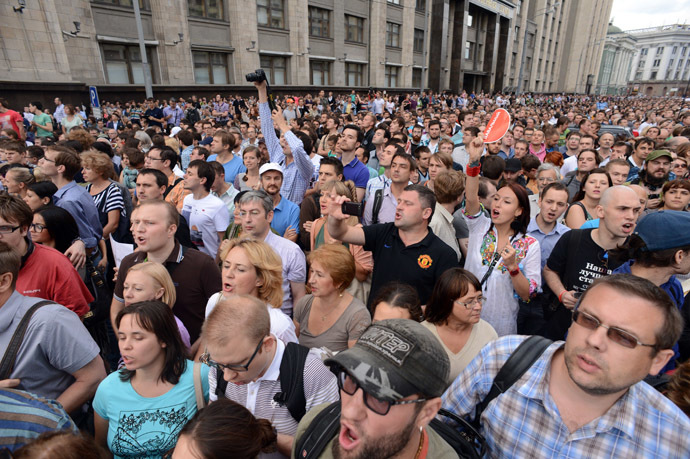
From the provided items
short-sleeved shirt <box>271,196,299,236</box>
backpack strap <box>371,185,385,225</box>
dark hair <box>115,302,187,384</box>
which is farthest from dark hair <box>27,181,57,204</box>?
backpack strap <box>371,185,385,225</box>

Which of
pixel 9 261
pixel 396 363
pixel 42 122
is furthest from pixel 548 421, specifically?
pixel 42 122

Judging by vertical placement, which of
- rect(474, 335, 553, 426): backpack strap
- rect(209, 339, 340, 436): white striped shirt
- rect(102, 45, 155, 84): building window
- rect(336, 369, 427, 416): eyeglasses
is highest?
rect(102, 45, 155, 84): building window

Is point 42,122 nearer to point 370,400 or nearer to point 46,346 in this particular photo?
point 46,346

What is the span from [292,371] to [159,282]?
1413mm

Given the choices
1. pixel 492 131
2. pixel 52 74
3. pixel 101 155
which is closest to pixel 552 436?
pixel 492 131

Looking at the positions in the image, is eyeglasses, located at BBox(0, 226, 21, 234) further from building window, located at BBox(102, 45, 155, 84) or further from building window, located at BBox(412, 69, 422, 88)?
building window, located at BBox(412, 69, 422, 88)

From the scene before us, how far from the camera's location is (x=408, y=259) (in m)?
3.21

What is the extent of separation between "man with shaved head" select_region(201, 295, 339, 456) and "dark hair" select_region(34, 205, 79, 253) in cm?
252

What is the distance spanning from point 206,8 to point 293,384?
988 inches

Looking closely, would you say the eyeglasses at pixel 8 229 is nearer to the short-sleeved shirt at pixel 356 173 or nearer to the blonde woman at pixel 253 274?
the blonde woman at pixel 253 274

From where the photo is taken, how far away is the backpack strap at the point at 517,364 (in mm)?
1653

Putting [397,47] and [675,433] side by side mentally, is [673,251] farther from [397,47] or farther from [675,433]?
[397,47]

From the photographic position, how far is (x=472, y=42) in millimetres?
43594

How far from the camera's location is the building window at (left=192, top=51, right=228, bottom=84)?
71.7 ft
